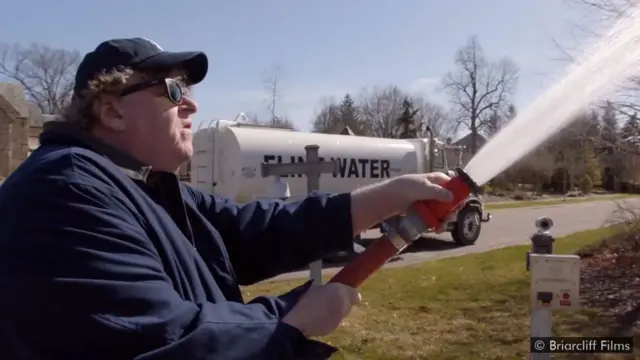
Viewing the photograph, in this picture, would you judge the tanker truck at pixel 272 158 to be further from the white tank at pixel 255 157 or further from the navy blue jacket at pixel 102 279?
the navy blue jacket at pixel 102 279

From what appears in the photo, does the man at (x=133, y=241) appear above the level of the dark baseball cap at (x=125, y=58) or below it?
below

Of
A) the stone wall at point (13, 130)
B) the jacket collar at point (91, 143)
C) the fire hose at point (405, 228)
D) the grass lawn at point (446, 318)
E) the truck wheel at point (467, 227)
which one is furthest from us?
the stone wall at point (13, 130)

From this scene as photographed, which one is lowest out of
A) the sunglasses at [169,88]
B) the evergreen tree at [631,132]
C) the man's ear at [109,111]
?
the man's ear at [109,111]

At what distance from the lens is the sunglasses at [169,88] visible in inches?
75.7

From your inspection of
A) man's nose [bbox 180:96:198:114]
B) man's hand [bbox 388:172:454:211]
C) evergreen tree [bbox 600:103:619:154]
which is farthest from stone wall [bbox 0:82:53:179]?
man's hand [bbox 388:172:454:211]

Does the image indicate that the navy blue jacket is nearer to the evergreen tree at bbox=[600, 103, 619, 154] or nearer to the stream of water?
the stream of water

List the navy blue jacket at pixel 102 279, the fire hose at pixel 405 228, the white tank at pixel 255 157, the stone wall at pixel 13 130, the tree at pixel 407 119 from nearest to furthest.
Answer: the navy blue jacket at pixel 102 279 < the fire hose at pixel 405 228 < the white tank at pixel 255 157 < the stone wall at pixel 13 130 < the tree at pixel 407 119

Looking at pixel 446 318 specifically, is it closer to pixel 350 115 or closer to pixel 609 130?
pixel 609 130

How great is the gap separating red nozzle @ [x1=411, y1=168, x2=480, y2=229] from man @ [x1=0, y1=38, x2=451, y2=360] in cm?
3

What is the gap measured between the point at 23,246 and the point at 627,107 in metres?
8.83

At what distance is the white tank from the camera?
504 inches

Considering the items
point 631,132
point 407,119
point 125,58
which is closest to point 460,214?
point 631,132

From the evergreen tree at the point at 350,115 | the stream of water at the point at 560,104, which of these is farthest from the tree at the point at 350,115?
the stream of water at the point at 560,104

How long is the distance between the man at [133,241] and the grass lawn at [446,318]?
14.6ft
